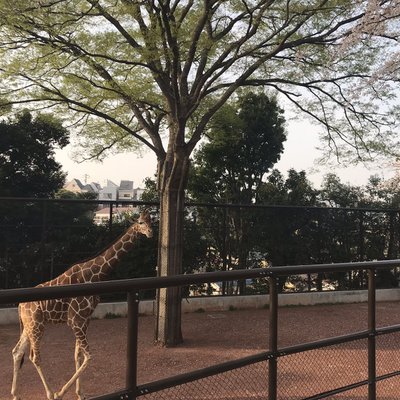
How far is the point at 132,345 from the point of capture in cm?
238

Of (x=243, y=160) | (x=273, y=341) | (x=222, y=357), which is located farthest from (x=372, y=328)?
(x=243, y=160)

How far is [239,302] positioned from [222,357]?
3.46 meters

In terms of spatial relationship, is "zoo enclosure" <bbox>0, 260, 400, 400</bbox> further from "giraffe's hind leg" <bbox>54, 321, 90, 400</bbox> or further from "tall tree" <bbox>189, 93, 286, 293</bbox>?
"tall tree" <bbox>189, 93, 286, 293</bbox>

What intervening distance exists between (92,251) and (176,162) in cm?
330

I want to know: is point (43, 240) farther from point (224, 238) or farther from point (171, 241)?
point (224, 238)

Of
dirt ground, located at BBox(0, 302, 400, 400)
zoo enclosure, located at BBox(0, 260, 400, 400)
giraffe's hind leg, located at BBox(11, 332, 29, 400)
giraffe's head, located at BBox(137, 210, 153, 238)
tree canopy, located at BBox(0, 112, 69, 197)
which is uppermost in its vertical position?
tree canopy, located at BBox(0, 112, 69, 197)

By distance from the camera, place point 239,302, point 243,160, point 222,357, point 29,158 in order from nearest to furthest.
Answer: 1. point 222,357
2. point 239,302
3. point 29,158
4. point 243,160

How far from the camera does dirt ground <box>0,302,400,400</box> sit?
5023mm

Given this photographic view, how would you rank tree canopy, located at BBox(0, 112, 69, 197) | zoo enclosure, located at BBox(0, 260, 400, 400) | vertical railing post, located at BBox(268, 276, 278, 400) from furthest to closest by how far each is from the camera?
1. tree canopy, located at BBox(0, 112, 69, 197)
2. vertical railing post, located at BBox(268, 276, 278, 400)
3. zoo enclosure, located at BBox(0, 260, 400, 400)

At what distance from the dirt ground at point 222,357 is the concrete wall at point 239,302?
0.72 feet

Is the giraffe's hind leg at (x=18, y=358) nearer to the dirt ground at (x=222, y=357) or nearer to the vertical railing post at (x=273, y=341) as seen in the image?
the dirt ground at (x=222, y=357)

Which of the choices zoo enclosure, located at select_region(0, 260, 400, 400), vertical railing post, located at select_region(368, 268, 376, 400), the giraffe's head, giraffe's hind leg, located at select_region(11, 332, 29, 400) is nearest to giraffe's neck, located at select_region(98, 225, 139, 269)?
the giraffe's head

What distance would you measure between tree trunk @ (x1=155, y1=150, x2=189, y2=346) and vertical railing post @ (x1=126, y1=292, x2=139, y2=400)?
16.1 feet

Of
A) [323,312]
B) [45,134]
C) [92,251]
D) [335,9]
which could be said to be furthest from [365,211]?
[45,134]
